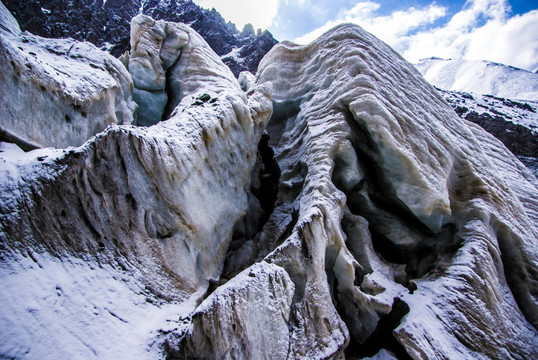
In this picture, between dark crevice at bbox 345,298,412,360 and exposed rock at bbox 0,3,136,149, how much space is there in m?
7.03

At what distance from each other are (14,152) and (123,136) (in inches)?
67.3

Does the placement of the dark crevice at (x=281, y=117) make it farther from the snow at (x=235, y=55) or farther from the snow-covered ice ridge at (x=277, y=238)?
the snow at (x=235, y=55)

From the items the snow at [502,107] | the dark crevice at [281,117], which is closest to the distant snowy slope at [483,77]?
the snow at [502,107]

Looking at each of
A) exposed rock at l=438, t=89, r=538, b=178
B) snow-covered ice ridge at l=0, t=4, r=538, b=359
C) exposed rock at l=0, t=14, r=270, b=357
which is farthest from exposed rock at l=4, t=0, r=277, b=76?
exposed rock at l=0, t=14, r=270, b=357

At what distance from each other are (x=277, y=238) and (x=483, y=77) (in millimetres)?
69139

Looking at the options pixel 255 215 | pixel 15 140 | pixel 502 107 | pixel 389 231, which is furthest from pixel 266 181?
pixel 502 107

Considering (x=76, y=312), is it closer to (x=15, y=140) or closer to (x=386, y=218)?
(x=15, y=140)

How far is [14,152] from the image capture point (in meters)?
4.48

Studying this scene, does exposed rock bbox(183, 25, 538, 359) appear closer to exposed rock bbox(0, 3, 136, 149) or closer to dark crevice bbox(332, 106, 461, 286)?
dark crevice bbox(332, 106, 461, 286)

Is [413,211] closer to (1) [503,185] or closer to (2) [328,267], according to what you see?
(2) [328,267]

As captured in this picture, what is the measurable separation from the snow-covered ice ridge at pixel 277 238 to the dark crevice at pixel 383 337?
2 cm

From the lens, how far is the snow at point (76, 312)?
2.99 m

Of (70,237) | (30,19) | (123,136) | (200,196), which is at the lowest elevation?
(70,237)

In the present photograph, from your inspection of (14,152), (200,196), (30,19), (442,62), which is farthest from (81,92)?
(442,62)
